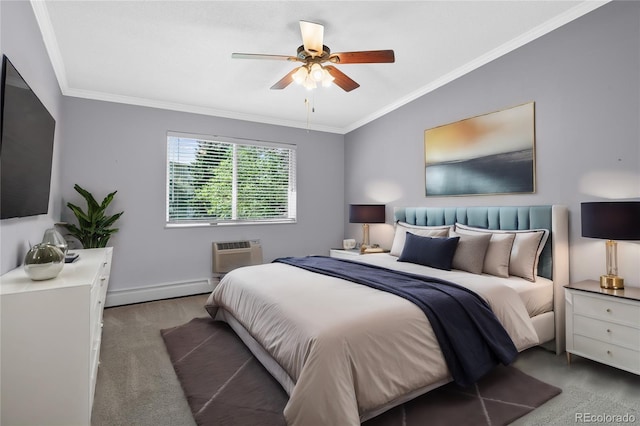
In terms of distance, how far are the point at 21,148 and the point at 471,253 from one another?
338cm

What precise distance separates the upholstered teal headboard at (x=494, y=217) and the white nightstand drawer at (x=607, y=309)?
1.33 ft

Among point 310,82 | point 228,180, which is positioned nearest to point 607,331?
point 310,82

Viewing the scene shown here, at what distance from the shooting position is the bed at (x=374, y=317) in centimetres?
159

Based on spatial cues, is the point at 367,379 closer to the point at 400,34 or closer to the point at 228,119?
the point at 400,34

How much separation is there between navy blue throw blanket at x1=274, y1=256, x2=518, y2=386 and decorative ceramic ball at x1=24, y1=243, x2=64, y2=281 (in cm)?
195

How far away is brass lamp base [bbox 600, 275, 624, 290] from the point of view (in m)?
2.25

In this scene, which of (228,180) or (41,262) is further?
(228,180)

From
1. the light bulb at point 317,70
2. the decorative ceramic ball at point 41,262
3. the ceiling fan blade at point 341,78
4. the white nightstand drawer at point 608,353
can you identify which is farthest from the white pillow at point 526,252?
the decorative ceramic ball at point 41,262

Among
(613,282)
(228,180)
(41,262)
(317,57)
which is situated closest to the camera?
(41,262)

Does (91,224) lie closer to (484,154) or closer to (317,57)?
(317,57)

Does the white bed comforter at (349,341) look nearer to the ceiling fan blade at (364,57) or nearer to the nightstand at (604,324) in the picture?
the nightstand at (604,324)

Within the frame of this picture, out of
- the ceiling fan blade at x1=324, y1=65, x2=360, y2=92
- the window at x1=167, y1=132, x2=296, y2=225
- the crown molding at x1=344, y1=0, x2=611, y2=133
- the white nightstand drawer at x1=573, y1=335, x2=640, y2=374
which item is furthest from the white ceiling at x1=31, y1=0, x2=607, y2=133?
the white nightstand drawer at x1=573, y1=335, x2=640, y2=374

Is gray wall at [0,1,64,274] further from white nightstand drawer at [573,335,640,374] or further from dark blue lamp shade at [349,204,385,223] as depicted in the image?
white nightstand drawer at [573,335,640,374]

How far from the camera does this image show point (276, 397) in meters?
2.04
